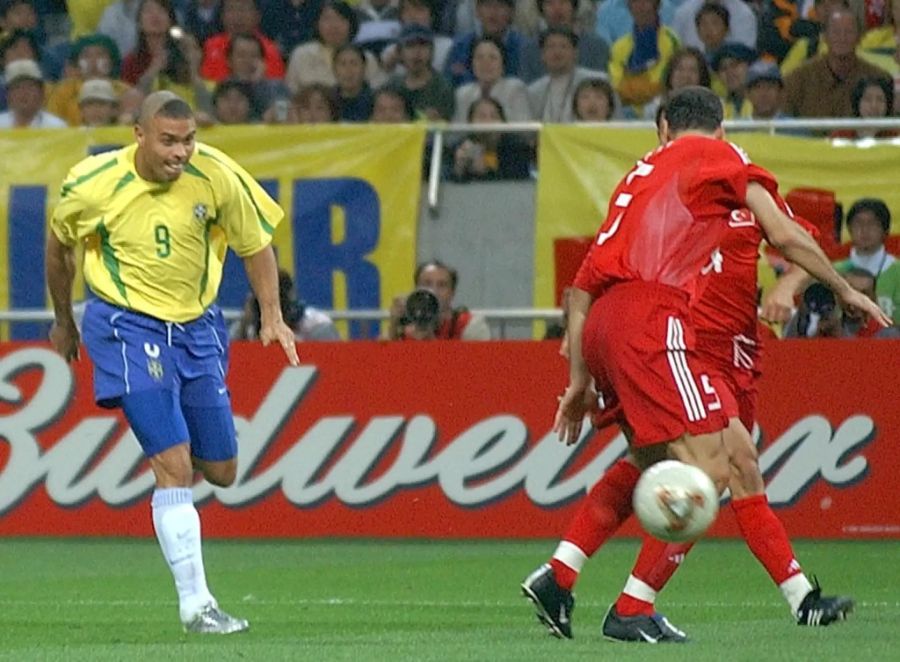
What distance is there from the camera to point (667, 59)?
17.2 metres

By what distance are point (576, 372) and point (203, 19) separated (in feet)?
35.6

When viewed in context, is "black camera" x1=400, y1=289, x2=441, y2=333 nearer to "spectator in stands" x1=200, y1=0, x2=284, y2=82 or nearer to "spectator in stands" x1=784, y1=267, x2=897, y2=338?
"spectator in stands" x1=784, y1=267, x2=897, y2=338

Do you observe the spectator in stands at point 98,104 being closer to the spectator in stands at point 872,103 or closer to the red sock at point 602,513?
the spectator in stands at point 872,103

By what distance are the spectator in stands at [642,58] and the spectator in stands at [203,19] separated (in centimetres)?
315

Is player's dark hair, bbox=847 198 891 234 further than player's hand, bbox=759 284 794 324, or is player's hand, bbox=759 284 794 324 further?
player's dark hair, bbox=847 198 891 234

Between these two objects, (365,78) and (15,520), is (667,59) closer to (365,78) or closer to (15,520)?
(365,78)

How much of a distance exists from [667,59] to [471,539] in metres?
4.73

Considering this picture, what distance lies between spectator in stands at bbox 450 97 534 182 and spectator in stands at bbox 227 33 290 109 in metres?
2.33

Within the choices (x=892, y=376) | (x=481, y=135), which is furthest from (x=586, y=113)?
(x=892, y=376)

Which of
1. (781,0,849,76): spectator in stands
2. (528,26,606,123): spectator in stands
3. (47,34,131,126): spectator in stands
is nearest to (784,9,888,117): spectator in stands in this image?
(781,0,849,76): spectator in stands

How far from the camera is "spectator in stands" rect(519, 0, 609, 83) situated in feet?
57.6

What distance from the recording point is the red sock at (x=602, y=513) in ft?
29.4

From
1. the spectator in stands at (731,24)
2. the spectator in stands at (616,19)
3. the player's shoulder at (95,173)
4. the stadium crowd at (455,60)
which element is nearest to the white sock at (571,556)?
the player's shoulder at (95,173)

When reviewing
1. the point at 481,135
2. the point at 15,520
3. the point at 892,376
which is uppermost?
the point at 481,135
